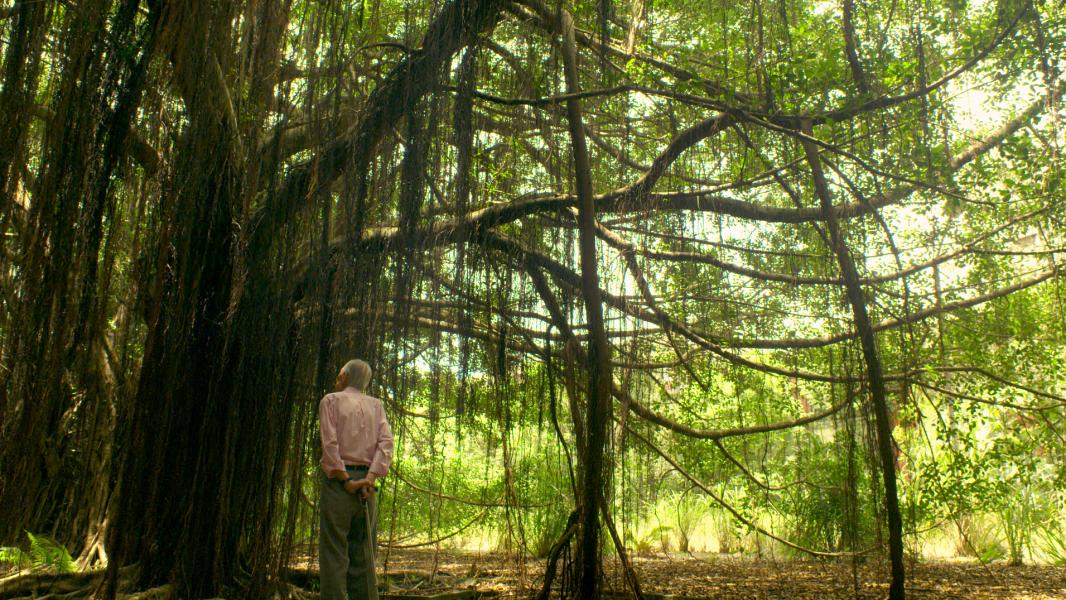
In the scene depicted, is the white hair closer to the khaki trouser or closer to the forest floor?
the khaki trouser

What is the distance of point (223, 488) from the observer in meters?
2.60

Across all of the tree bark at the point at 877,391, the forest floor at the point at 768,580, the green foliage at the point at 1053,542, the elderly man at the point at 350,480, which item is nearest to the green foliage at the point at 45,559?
the forest floor at the point at 768,580

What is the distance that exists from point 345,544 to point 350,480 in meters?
0.20

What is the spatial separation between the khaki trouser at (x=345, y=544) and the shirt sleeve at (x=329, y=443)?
0.07 metres

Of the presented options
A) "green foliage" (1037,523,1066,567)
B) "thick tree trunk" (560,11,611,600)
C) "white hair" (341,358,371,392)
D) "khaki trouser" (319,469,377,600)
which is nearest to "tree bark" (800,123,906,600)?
"thick tree trunk" (560,11,611,600)

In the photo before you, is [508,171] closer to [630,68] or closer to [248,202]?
[630,68]

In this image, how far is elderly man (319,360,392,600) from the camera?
7.68 ft

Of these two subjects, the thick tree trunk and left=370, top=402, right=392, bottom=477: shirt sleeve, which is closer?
left=370, top=402, right=392, bottom=477: shirt sleeve

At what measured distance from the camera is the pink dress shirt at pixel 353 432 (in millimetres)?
2340

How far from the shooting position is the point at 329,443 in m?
2.34

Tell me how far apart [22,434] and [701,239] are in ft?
9.26

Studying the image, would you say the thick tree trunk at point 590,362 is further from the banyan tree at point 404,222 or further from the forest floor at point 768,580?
the forest floor at point 768,580

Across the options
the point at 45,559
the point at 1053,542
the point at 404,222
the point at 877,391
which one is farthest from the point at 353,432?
the point at 1053,542

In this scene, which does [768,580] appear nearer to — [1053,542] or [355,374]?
[1053,542]
